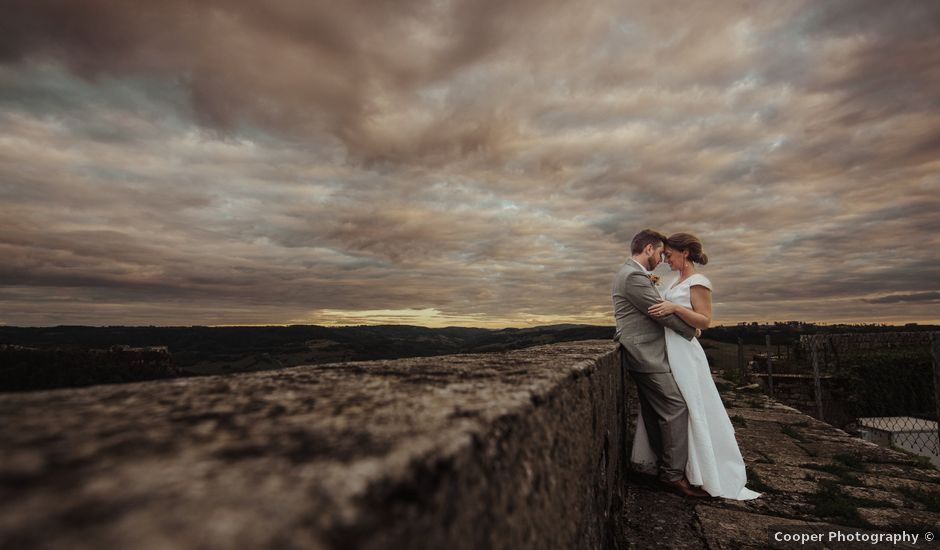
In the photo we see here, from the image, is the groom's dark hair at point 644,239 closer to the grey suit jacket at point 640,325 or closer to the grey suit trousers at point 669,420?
the grey suit jacket at point 640,325

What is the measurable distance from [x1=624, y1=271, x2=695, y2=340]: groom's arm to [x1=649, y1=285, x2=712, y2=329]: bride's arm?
0.14 feet

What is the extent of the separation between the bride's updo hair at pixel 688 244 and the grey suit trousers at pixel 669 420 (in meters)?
1.38

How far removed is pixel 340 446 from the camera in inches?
22.3

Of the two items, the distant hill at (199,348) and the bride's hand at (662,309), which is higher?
the bride's hand at (662,309)

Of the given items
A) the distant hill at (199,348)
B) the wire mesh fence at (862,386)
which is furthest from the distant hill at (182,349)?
the wire mesh fence at (862,386)

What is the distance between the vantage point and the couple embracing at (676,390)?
3580 mm

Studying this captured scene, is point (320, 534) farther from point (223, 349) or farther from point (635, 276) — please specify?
point (223, 349)

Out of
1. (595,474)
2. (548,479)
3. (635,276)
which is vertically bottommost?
(595,474)

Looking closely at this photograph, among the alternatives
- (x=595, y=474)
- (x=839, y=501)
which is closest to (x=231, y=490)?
(x=595, y=474)

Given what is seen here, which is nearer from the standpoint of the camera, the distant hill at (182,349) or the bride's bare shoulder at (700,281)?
the bride's bare shoulder at (700,281)

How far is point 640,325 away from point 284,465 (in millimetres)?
3816

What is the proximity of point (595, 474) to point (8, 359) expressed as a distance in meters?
44.1

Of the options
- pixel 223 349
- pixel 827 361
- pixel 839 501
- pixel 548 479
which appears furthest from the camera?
pixel 223 349

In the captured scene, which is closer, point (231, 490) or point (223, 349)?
point (231, 490)
